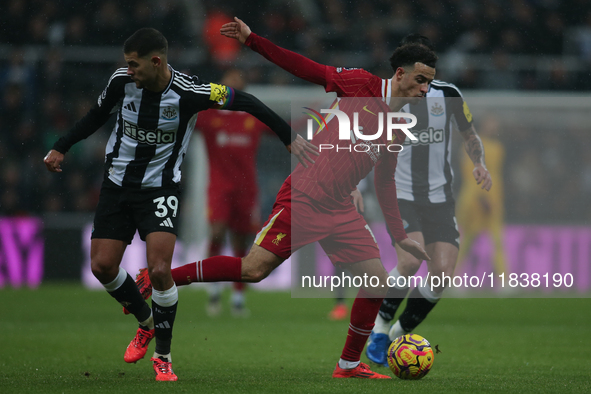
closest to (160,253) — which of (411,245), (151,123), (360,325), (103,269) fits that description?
(103,269)

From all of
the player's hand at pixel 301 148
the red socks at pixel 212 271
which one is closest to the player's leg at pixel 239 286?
the red socks at pixel 212 271

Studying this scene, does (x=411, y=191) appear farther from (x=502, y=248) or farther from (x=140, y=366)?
(x=502, y=248)

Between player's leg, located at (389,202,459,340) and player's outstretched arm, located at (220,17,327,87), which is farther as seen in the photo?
player's leg, located at (389,202,459,340)

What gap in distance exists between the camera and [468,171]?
10695 millimetres

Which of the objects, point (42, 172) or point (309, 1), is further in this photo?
point (309, 1)

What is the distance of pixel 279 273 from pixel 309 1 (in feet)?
23.0

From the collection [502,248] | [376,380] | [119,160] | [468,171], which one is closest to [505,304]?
[502,248]

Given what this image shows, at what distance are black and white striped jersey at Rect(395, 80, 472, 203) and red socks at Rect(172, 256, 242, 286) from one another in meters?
1.83

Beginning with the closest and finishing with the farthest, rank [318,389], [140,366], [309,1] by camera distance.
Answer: [318,389], [140,366], [309,1]

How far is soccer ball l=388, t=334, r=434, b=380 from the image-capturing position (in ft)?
14.7

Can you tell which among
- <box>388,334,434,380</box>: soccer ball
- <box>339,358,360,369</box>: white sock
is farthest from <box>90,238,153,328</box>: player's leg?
<box>388,334,434,380</box>: soccer ball

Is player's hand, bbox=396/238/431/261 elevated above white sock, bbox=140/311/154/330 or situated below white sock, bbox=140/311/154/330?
above

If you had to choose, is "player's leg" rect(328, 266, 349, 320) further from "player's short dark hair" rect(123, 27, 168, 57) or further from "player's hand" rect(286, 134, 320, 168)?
"player's short dark hair" rect(123, 27, 168, 57)

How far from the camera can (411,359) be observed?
448cm
